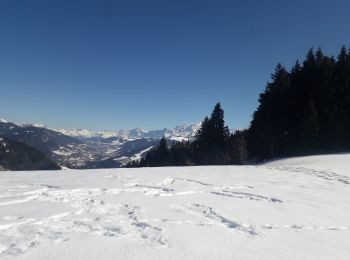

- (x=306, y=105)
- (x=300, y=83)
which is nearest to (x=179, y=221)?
(x=306, y=105)

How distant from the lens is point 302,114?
4112 centimetres

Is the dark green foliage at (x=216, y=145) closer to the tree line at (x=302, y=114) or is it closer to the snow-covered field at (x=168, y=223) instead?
the tree line at (x=302, y=114)

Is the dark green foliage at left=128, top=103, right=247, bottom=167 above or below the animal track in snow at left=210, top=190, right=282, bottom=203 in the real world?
above

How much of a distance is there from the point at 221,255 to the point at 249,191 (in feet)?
23.5

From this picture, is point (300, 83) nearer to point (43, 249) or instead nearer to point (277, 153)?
point (277, 153)

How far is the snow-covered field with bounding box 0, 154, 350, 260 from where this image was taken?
18.1 ft

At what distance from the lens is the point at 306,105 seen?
1585 inches

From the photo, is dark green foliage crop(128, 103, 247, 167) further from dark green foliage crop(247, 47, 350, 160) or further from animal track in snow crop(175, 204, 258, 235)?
animal track in snow crop(175, 204, 258, 235)

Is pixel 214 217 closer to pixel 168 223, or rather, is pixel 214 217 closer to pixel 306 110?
pixel 168 223

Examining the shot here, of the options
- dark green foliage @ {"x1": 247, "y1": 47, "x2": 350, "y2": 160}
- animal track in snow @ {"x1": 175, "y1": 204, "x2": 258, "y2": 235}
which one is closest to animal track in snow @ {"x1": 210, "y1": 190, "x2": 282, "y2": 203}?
animal track in snow @ {"x1": 175, "y1": 204, "x2": 258, "y2": 235}

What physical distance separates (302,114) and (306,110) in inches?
60.3

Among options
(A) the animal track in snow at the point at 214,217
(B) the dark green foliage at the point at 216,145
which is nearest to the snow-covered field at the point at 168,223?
(A) the animal track in snow at the point at 214,217

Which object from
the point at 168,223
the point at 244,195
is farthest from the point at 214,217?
the point at 244,195

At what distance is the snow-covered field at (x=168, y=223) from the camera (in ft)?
18.1
